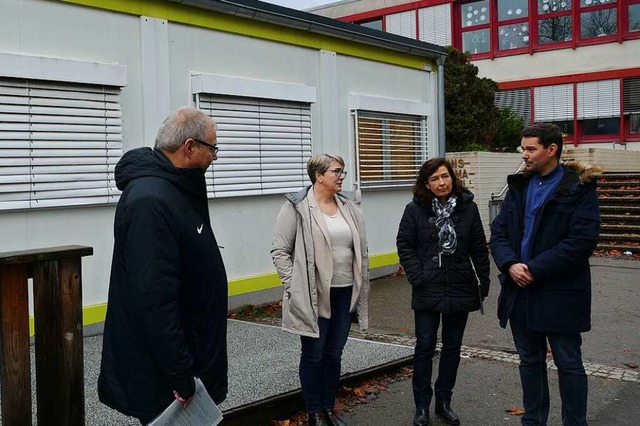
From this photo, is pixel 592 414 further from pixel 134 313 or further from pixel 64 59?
pixel 64 59

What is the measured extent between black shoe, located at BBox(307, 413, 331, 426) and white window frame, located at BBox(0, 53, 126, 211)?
12.1 feet

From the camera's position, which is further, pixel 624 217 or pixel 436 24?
pixel 436 24

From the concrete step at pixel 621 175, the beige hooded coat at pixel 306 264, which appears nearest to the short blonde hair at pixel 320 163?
the beige hooded coat at pixel 306 264

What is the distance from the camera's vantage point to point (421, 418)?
16.6 ft

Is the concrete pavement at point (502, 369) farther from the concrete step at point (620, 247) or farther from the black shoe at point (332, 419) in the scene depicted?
the concrete step at point (620, 247)

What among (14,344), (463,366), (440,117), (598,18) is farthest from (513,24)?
(14,344)

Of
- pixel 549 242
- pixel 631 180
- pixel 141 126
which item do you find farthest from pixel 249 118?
pixel 631 180

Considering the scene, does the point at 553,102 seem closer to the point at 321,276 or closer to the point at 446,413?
the point at 446,413

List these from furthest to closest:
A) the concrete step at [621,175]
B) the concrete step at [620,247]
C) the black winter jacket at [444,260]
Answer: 1. the concrete step at [621,175]
2. the concrete step at [620,247]
3. the black winter jacket at [444,260]

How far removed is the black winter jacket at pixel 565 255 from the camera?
4.34m

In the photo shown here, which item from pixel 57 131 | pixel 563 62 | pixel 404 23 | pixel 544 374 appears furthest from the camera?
pixel 404 23

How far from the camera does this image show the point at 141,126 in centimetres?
800

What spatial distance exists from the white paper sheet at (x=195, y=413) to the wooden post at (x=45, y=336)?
109 centimetres

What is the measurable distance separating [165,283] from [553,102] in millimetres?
23941
